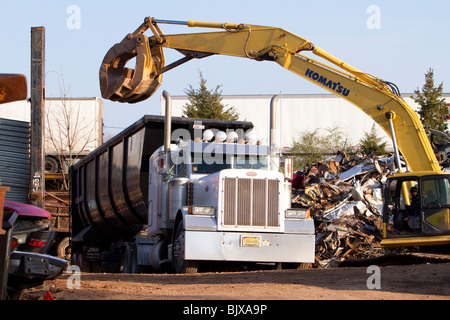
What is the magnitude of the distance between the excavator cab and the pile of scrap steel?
1.41 m

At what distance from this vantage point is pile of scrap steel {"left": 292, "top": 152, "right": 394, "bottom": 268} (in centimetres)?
1548

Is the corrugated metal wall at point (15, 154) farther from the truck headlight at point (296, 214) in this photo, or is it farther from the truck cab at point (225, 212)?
the truck headlight at point (296, 214)

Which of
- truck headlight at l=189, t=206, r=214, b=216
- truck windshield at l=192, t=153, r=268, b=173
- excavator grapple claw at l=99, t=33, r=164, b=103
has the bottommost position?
truck headlight at l=189, t=206, r=214, b=216

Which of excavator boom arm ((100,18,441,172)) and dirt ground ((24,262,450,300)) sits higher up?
excavator boom arm ((100,18,441,172))

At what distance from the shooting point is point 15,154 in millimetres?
19656

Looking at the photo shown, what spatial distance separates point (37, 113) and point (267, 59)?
6.25m

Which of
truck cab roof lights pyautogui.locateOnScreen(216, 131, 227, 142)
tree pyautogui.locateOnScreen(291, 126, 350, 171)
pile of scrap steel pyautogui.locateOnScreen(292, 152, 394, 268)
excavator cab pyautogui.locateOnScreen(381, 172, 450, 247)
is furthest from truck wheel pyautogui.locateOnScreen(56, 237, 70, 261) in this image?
tree pyautogui.locateOnScreen(291, 126, 350, 171)

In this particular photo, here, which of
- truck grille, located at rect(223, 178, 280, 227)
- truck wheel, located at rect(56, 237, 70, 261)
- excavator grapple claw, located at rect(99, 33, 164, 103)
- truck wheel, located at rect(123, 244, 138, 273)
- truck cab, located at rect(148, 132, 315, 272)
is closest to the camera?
truck cab, located at rect(148, 132, 315, 272)

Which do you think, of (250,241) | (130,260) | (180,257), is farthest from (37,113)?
(250,241)

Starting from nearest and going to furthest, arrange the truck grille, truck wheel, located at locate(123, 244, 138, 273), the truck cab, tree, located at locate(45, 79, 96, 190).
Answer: the truck cab, the truck grille, truck wheel, located at locate(123, 244, 138, 273), tree, located at locate(45, 79, 96, 190)

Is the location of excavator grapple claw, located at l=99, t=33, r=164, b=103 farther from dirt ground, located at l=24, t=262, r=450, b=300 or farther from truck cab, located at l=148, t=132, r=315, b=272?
dirt ground, located at l=24, t=262, r=450, b=300

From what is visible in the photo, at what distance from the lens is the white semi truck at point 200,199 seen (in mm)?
A: 11109

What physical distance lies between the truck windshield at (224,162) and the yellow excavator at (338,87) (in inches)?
84.8

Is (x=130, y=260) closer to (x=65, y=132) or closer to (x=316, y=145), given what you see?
(x=65, y=132)
